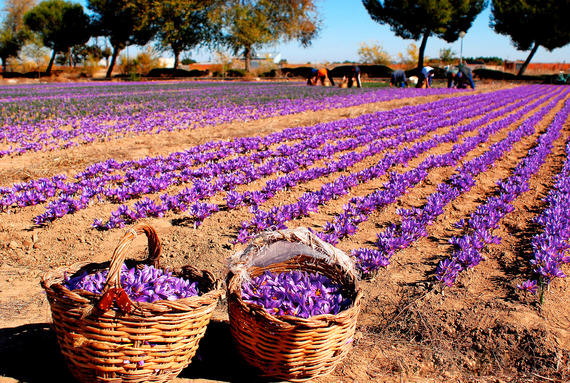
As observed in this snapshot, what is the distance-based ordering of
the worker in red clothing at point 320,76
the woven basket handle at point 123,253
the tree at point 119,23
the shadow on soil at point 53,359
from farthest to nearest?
the tree at point 119,23
the worker in red clothing at point 320,76
the shadow on soil at point 53,359
the woven basket handle at point 123,253

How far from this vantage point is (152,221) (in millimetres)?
5355

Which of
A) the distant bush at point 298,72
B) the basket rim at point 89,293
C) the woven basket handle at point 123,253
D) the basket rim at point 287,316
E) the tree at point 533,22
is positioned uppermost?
the tree at point 533,22

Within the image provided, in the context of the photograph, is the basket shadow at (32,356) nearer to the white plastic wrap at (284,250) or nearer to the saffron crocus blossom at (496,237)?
the white plastic wrap at (284,250)

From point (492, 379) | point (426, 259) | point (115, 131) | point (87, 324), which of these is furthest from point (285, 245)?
point (115, 131)

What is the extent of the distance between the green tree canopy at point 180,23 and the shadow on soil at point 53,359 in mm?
61706

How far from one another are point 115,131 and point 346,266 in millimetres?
11734

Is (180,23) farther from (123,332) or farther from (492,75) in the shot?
(123,332)

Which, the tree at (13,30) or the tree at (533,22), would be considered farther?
the tree at (13,30)

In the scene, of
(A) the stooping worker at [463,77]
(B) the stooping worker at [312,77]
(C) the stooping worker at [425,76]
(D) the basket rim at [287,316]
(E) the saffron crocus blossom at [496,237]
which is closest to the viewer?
(D) the basket rim at [287,316]

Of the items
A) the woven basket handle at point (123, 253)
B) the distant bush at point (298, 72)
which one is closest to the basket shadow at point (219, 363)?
the woven basket handle at point (123, 253)

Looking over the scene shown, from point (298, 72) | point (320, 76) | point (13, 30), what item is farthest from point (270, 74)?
point (13, 30)

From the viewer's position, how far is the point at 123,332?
2.30m

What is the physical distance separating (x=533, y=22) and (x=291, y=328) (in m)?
68.4

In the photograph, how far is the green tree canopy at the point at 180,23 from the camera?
193ft
